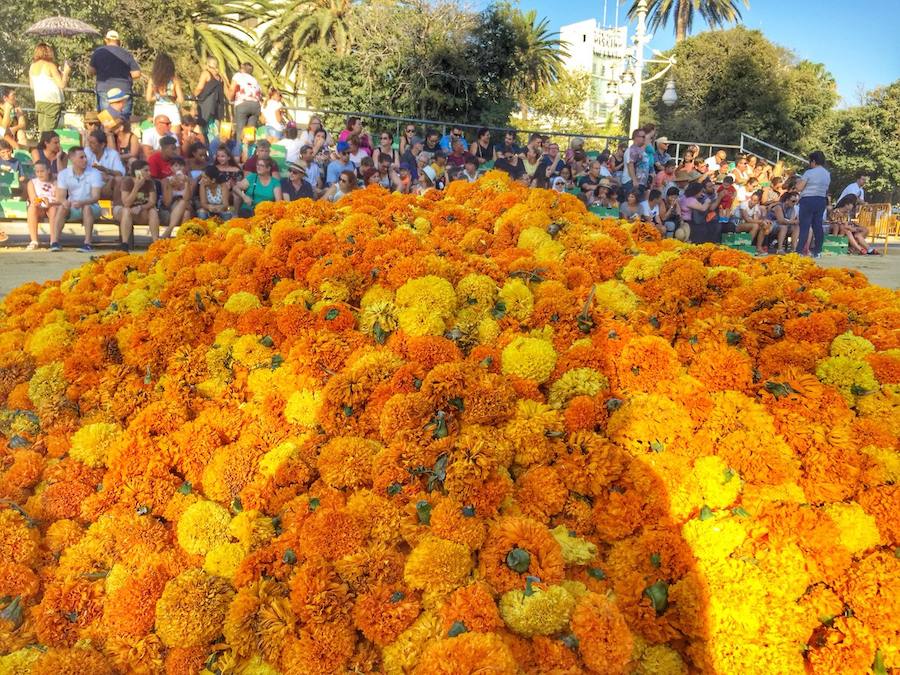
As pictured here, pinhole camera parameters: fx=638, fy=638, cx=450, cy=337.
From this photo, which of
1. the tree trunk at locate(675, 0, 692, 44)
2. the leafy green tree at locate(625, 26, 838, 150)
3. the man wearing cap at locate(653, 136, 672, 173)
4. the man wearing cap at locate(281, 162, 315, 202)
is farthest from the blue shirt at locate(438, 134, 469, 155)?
the tree trunk at locate(675, 0, 692, 44)

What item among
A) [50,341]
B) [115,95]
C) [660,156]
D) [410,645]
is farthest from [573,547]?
[660,156]

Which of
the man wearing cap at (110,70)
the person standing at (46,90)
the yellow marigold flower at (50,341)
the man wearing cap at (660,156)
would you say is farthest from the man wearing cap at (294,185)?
the man wearing cap at (660,156)

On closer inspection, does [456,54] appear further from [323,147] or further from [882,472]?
[882,472]

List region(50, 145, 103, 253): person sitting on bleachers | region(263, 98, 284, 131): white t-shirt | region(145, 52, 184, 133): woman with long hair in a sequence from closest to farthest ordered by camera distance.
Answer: region(50, 145, 103, 253): person sitting on bleachers → region(145, 52, 184, 133): woman with long hair → region(263, 98, 284, 131): white t-shirt

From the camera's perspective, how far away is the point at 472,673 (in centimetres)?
139

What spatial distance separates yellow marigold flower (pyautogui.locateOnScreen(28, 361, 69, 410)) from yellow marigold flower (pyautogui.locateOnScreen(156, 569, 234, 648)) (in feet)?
3.69

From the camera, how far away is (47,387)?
8.24 ft

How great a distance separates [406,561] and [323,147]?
30.9 feet

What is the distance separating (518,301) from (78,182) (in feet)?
26.6

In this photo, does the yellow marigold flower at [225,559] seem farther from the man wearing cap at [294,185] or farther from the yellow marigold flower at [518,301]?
the man wearing cap at [294,185]

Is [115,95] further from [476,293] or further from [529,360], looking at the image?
[529,360]

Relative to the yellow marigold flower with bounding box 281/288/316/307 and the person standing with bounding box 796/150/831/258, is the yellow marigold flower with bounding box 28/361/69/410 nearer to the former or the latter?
the yellow marigold flower with bounding box 281/288/316/307

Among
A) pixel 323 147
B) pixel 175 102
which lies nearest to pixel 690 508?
pixel 323 147

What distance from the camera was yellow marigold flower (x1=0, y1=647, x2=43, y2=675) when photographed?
163 centimetres
